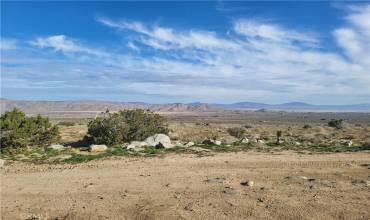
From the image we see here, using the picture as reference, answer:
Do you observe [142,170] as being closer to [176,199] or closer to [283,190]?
[176,199]

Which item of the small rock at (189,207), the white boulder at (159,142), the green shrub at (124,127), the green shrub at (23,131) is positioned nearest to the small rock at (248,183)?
the small rock at (189,207)

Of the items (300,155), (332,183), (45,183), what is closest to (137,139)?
(300,155)

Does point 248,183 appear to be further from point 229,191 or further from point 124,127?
point 124,127

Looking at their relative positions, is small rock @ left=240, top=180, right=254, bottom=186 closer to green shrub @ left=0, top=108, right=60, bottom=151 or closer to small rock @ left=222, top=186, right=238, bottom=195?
small rock @ left=222, top=186, right=238, bottom=195

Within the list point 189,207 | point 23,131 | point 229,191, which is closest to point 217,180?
point 229,191

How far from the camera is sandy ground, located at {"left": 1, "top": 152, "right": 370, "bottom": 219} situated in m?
10.8

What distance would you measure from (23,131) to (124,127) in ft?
19.9

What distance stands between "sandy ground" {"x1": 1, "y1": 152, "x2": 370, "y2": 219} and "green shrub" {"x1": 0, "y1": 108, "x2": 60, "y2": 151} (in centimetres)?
604

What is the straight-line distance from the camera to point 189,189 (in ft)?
43.2

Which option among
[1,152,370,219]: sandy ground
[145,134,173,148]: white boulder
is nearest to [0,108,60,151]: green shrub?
[1,152,370,219]: sandy ground

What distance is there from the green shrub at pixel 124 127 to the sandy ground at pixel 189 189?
28.3 ft

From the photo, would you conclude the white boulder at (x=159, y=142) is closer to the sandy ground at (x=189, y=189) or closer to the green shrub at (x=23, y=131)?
the sandy ground at (x=189, y=189)

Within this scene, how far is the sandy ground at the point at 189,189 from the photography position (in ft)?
35.5

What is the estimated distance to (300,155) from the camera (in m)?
20.9
